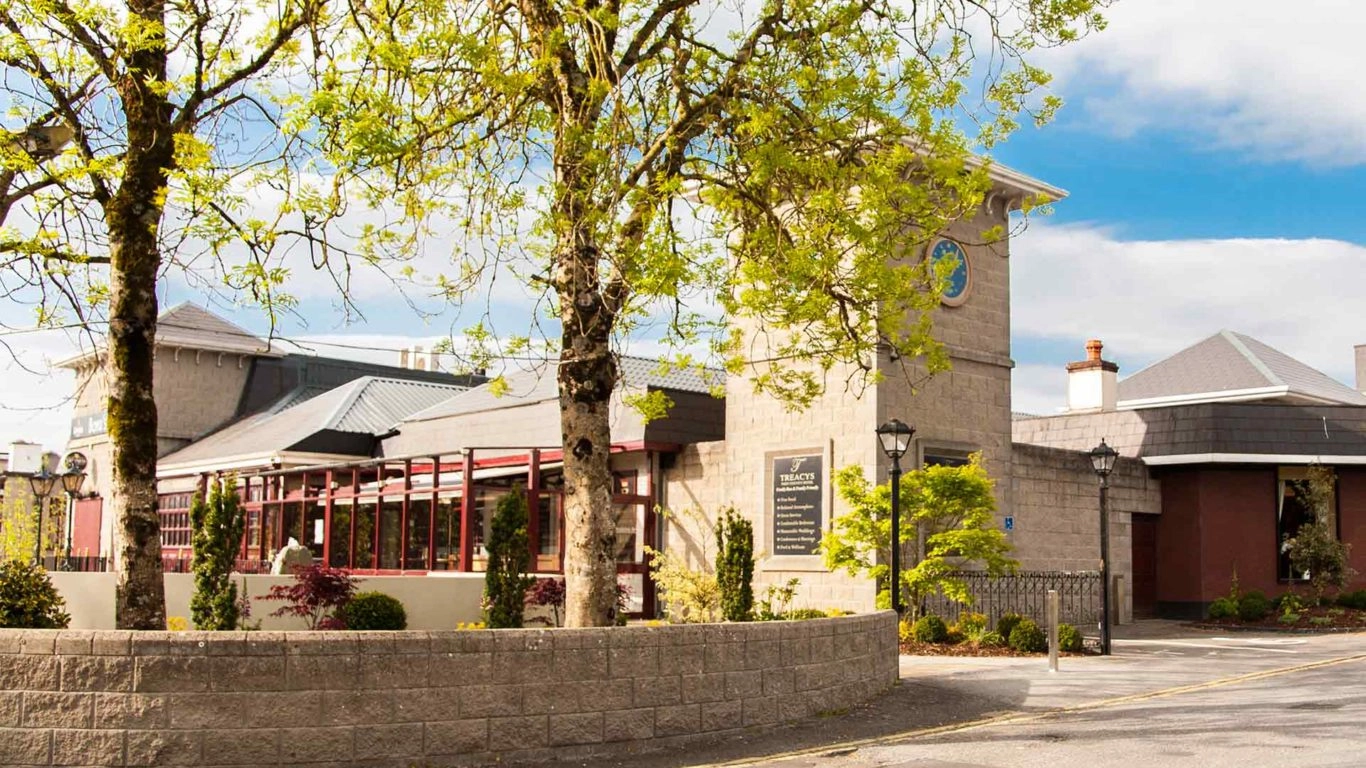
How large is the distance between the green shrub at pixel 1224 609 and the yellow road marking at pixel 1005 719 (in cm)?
840

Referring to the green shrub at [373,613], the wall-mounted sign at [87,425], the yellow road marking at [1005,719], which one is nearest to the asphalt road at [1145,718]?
the yellow road marking at [1005,719]

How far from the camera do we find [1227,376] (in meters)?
33.3

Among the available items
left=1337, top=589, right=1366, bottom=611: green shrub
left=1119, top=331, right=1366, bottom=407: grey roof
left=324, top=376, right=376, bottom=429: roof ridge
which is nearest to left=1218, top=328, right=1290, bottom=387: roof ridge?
left=1119, top=331, right=1366, bottom=407: grey roof

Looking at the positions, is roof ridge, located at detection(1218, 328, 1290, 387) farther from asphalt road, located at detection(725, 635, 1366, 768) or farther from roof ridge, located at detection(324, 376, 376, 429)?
roof ridge, located at detection(324, 376, 376, 429)

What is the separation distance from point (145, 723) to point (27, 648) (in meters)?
1.04

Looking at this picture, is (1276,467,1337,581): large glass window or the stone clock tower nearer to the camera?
the stone clock tower

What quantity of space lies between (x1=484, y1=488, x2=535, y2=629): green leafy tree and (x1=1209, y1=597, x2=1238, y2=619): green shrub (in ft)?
56.5

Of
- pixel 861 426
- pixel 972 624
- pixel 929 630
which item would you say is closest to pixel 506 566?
pixel 929 630

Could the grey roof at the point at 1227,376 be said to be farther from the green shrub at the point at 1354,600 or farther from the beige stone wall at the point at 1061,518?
the beige stone wall at the point at 1061,518

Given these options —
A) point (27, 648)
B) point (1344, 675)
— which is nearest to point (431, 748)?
point (27, 648)

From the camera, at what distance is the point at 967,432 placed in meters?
22.8

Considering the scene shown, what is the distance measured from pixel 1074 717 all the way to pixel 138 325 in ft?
30.7

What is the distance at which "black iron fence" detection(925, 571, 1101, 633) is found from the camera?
21453 mm

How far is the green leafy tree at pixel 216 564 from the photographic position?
47.0 ft
